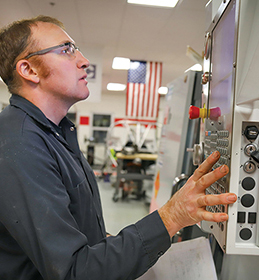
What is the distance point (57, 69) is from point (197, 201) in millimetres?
747

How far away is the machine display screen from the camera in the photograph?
2.38 feet

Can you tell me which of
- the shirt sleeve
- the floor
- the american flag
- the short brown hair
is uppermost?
the american flag

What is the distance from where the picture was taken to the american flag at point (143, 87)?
6.27 metres

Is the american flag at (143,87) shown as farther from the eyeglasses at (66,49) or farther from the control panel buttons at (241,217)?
the control panel buttons at (241,217)

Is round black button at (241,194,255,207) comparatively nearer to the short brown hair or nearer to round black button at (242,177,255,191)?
round black button at (242,177,255,191)

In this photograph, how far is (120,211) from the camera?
4.60m

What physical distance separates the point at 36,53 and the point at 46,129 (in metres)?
0.34

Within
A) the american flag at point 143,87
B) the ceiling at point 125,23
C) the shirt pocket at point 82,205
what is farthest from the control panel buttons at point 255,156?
the american flag at point 143,87

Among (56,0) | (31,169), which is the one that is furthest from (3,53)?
(56,0)

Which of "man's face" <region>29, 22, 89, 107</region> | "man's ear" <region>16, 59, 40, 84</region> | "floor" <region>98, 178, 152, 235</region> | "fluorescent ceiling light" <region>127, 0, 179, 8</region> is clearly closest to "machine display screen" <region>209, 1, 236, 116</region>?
"man's face" <region>29, 22, 89, 107</region>

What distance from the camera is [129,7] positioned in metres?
3.65

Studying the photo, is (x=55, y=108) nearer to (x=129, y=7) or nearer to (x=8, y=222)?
(x=8, y=222)

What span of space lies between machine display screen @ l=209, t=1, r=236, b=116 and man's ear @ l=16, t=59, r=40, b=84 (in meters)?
0.66

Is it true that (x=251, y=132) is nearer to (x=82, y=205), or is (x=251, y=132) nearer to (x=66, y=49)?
(x=82, y=205)
